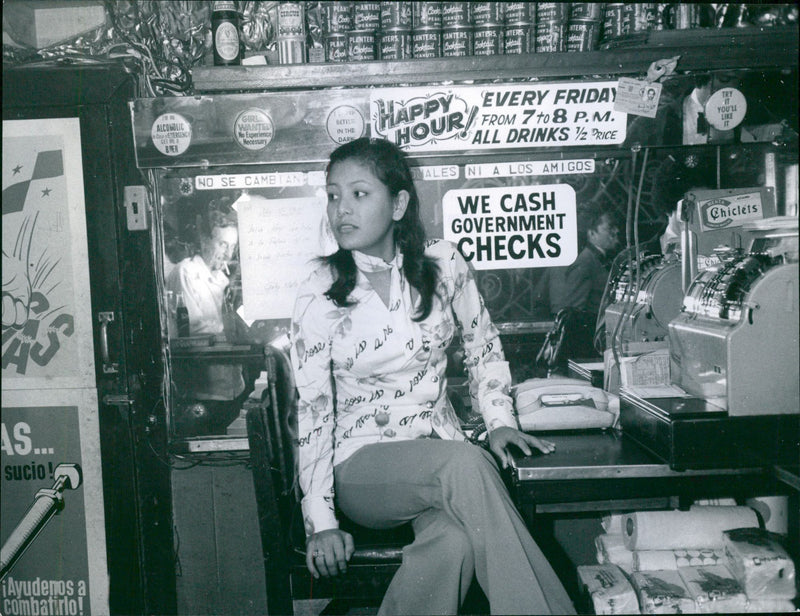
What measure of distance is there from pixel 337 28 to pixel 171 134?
2.64ft

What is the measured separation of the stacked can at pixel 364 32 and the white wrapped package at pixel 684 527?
6.83ft

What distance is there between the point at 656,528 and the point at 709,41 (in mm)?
1883

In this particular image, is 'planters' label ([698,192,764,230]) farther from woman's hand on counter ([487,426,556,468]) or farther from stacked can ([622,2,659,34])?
woman's hand on counter ([487,426,556,468])

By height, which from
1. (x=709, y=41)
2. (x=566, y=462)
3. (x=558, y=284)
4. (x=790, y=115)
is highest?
(x=709, y=41)

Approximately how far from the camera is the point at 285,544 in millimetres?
2184

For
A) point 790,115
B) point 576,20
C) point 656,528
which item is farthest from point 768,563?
point 576,20

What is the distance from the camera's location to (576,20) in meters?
2.83

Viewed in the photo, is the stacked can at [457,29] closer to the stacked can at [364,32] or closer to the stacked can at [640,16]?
the stacked can at [364,32]

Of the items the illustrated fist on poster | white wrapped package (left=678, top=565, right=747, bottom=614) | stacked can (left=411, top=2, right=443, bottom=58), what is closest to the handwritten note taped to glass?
stacked can (left=411, top=2, right=443, bottom=58)

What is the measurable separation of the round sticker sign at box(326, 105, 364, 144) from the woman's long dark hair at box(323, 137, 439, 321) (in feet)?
1.51

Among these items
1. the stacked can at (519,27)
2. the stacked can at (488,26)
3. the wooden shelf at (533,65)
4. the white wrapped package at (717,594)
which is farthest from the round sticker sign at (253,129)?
the white wrapped package at (717,594)

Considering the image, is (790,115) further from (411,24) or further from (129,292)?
(129,292)

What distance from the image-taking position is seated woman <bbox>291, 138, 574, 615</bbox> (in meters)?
1.98

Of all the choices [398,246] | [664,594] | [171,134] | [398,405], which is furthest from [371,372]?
[171,134]
